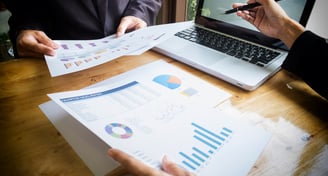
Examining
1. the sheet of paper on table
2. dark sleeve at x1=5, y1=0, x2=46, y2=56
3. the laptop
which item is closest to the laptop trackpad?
the laptop

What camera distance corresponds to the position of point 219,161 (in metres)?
0.38

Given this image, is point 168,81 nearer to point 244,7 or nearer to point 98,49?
point 98,49

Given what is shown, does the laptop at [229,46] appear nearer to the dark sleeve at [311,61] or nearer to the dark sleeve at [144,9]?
the dark sleeve at [311,61]

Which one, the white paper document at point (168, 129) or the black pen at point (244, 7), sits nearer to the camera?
the white paper document at point (168, 129)

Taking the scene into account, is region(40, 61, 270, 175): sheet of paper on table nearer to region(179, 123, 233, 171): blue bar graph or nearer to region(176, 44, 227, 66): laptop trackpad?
region(179, 123, 233, 171): blue bar graph

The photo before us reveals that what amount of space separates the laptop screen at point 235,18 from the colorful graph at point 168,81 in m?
0.30

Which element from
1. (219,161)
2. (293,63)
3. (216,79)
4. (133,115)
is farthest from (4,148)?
(293,63)

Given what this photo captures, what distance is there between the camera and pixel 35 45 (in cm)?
65

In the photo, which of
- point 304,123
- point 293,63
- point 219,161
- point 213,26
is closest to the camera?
point 219,161

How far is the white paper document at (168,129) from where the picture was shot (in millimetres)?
381

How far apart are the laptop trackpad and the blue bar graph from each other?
0.26m

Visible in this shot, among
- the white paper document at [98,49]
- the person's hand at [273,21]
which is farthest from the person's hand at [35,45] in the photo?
the person's hand at [273,21]

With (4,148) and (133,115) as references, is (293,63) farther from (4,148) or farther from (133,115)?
(4,148)

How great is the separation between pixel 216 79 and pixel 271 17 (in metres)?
0.24
